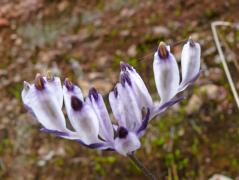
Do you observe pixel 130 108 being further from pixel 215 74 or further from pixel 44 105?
pixel 215 74

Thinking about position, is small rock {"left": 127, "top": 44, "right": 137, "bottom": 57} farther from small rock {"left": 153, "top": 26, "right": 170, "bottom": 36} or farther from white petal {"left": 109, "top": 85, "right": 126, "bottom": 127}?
white petal {"left": 109, "top": 85, "right": 126, "bottom": 127}

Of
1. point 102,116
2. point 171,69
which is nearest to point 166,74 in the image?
point 171,69

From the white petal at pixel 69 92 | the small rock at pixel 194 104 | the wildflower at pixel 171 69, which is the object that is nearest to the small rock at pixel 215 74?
the small rock at pixel 194 104

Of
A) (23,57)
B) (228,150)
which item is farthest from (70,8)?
(228,150)

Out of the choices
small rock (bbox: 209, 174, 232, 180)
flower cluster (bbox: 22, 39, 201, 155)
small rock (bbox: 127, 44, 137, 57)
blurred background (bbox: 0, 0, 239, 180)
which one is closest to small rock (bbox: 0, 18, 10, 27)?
blurred background (bbox: 0, 0, 239, 180)

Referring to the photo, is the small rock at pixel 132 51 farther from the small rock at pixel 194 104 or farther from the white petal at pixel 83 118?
the white petal at pixel 83 118

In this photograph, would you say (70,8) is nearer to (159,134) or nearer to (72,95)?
(159,134)
